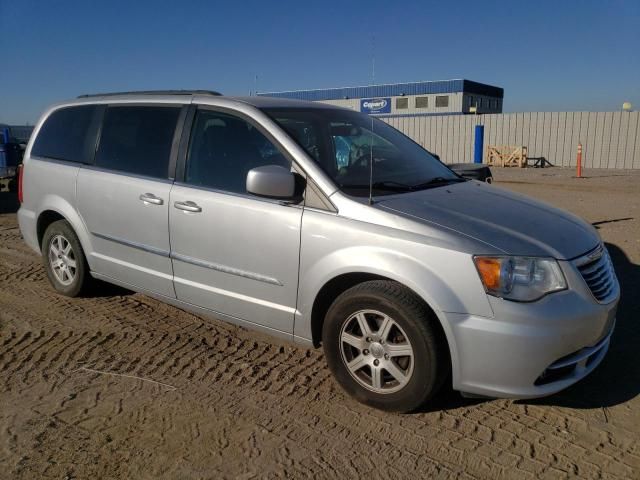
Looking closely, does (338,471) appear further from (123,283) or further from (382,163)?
(123,283)

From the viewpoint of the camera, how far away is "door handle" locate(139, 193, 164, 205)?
400 centimetres

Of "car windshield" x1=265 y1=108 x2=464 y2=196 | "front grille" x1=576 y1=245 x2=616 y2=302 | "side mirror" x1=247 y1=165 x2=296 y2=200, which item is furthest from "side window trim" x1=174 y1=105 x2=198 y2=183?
"front grille" x1=576 y1=245 x2=616 y2=302

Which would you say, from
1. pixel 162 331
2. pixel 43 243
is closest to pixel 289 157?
pixel 162 331

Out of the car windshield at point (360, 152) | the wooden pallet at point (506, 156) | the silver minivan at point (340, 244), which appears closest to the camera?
the silver minivan at point (340, 244)

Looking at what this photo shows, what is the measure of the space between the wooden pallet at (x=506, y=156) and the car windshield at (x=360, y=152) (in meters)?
22.3

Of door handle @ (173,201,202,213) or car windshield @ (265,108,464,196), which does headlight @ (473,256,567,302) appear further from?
door handle @ (173,201,202,213)

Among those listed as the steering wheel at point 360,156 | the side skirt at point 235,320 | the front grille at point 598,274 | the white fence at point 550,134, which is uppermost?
the white fence at point 550,134

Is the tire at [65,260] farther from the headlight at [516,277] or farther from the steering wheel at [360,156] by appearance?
the headlight at [516,277]

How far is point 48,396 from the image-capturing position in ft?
10.9

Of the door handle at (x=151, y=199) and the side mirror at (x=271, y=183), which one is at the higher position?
the side mirror at (x=271, y=183)

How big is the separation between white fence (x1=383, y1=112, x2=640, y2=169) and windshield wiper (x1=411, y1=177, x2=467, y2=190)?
76.4 ft

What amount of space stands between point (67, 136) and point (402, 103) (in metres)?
Answer: 43.6

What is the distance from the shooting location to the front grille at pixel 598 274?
3.01 metres

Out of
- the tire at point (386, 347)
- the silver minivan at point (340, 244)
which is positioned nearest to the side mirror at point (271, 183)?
the silver minivan at point (340, 244)
